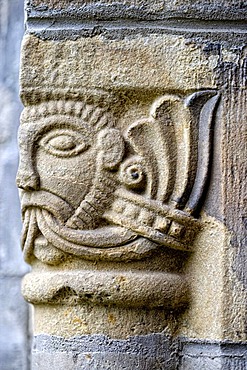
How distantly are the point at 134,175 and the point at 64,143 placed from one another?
149mm

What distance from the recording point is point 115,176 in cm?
168

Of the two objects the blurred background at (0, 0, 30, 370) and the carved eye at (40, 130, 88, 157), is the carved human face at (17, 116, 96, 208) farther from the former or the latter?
the blurred background at (0, 0, 30, 370)

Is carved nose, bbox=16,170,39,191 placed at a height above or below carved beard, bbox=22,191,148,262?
above

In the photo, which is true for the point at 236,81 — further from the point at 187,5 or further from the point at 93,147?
the point at 93,147

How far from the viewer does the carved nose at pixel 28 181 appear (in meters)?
1.68

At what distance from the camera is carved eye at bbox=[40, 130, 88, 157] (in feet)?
5.52

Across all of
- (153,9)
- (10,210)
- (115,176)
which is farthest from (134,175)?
(10,210)

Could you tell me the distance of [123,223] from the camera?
5.46ft

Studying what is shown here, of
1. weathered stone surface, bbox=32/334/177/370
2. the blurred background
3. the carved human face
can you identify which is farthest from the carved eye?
the blurred background

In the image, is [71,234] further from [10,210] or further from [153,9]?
[10,210]

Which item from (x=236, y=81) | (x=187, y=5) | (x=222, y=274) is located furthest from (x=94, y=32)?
(x=222, y=274)

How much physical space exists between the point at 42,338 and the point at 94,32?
2.01ft

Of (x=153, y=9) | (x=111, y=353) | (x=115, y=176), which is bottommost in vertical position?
(x=111, y=353)

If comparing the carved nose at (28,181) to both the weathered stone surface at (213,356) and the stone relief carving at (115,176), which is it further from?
the weathered stone surface at (213,356)
